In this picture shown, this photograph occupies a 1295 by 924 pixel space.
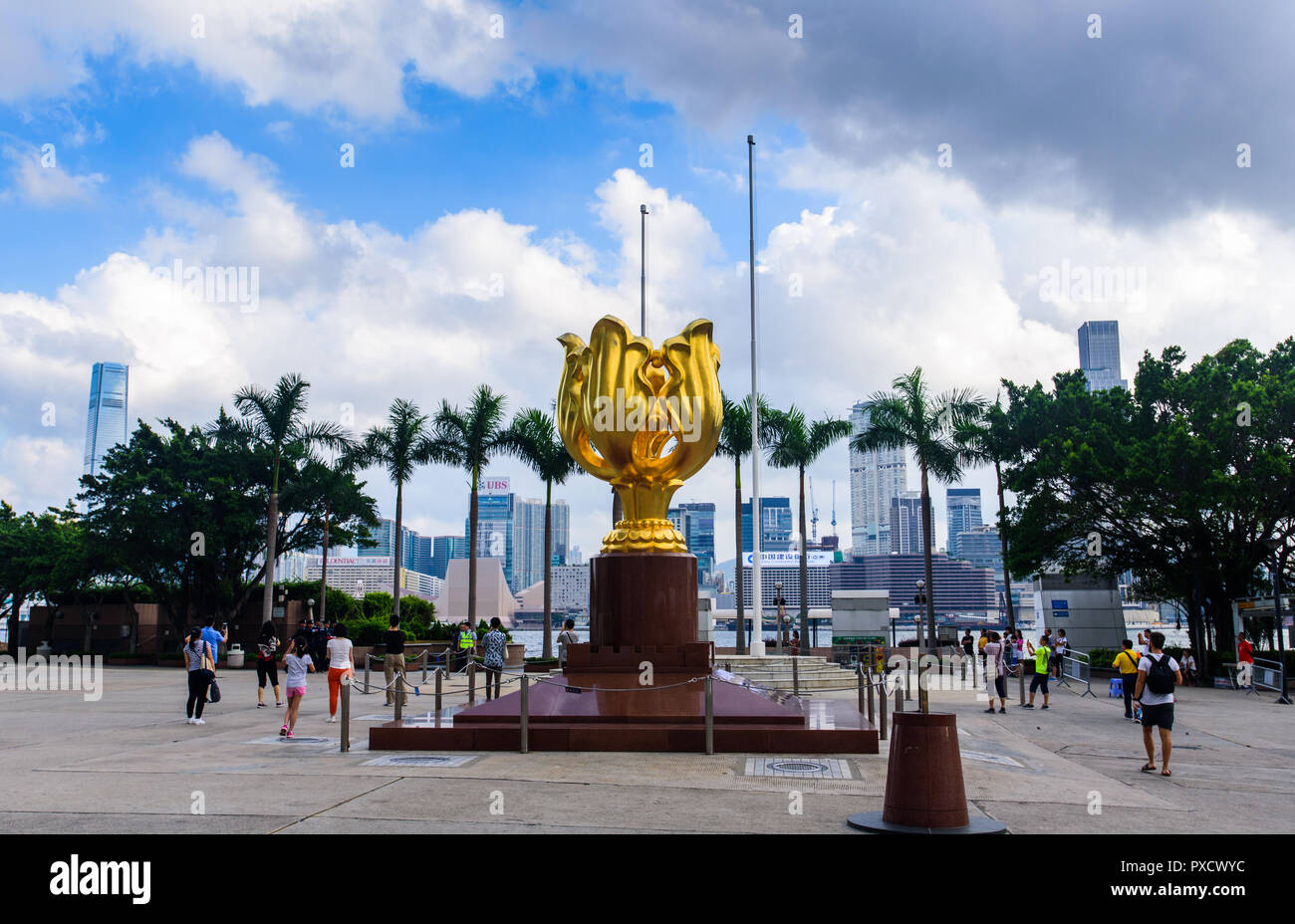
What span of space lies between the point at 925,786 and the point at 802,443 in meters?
28.8

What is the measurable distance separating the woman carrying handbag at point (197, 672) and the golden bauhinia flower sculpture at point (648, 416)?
20.3ft

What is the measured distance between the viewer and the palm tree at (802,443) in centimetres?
3512

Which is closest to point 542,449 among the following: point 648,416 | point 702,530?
point 648,416

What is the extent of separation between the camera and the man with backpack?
1031 cm

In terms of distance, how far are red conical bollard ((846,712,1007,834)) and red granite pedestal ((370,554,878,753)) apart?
13.9 ft

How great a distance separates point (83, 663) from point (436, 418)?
49.3ft

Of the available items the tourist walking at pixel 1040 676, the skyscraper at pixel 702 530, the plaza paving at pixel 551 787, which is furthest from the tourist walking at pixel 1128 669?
the skyscraper at pixel 702 530

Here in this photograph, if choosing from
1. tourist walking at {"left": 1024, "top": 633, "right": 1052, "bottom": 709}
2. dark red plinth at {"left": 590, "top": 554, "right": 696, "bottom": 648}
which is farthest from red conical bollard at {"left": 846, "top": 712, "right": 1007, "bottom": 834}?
tourist walking at {"left": 1024, "top": 633, "right": 1052, "bottom": 709}

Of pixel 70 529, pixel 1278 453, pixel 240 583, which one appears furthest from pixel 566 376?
pixel 70 529

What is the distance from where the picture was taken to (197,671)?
47.9 feet

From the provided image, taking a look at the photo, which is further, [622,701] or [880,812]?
[622,701]

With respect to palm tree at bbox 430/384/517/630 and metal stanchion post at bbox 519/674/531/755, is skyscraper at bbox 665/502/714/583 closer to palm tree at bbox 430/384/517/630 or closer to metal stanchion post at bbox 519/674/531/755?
palm tree at bbox 430/384/517/630
